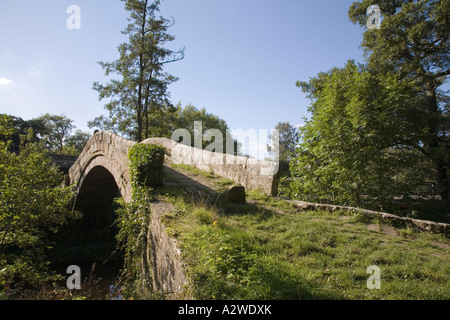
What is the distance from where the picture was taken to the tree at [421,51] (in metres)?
→ 9.77

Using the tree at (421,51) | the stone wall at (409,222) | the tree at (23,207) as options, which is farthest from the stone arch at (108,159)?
the tree at (421,51)

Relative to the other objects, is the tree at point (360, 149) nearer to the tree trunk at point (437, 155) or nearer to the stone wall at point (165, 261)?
the tree trunk at point (437, 155)

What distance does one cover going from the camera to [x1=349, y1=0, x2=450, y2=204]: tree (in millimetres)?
9766

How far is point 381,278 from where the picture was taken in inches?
117

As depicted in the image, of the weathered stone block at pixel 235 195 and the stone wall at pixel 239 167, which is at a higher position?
the stone wall at pixel 239 167

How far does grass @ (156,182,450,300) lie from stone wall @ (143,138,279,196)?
185 centimetres

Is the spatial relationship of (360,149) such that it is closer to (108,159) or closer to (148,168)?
(148,168)

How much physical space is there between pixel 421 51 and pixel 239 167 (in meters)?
9.66

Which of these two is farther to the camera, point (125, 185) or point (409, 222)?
point (125, 185)

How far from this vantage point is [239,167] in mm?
7930

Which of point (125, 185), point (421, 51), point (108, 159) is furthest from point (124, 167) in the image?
point (421, 51)

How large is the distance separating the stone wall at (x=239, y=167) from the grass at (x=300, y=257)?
1850 millimetres
